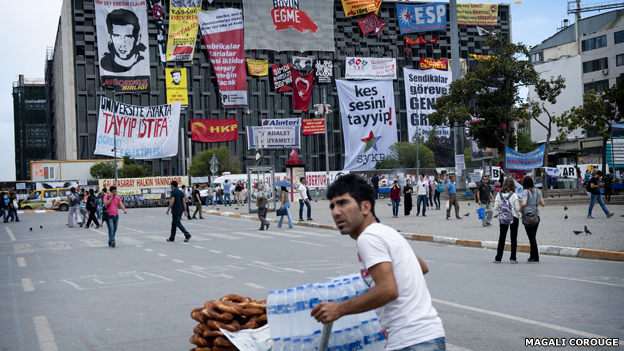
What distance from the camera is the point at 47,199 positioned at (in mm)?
48375

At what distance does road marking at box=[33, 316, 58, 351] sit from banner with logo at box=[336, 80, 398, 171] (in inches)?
2173

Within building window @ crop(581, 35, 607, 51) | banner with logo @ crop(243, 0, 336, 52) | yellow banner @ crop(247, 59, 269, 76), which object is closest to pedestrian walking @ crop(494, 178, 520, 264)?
banner with logo @ crop(243, 0, 336, 52)

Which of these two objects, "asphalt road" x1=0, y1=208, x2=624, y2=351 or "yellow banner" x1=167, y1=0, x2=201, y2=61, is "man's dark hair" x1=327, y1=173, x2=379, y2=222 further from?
"yellow banner" x1=167, y1=0, x2=201, y2=61

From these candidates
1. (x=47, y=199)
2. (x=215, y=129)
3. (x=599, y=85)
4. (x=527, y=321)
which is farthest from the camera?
(x=215, y=129)

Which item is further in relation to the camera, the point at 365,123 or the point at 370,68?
the point at 370,68

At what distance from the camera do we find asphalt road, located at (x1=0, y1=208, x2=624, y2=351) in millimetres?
6188

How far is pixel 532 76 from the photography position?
31.8 metres

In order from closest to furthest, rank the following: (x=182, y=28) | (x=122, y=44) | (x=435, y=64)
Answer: (x=122, y=44), (x=182, y=28), (x=435, y=64)

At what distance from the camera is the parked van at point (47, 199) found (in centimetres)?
4788

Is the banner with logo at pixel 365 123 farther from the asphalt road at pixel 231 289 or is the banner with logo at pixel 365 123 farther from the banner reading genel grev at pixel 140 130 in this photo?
the asphalt road at pixel 231 289

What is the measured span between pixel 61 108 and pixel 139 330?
9260 cm

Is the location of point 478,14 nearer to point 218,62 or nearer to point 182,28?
point 218,62

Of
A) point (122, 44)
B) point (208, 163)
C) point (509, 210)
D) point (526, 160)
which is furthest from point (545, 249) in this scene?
point (208, 163)

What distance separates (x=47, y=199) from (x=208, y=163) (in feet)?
90.3
